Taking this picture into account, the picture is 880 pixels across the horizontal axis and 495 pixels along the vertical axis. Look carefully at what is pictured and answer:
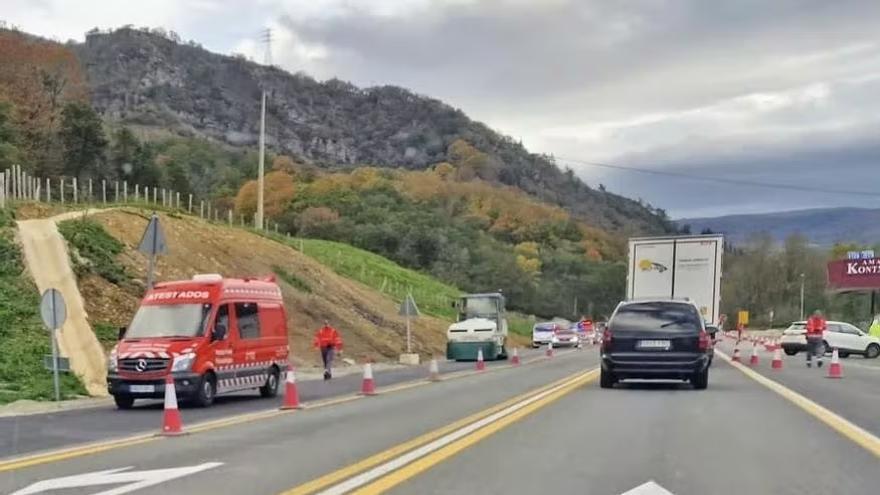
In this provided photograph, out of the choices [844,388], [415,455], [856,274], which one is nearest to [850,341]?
[844,388]

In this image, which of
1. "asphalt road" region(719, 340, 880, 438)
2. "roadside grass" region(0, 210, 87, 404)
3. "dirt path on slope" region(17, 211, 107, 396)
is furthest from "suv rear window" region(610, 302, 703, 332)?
"roadside grass" region(0, 210, 87, 404)

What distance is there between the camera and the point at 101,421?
1683 centimetres

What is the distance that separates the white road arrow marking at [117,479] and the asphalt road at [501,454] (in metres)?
0.03

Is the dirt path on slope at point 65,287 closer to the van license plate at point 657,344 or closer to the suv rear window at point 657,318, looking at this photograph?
the suv rear window at point 657,318

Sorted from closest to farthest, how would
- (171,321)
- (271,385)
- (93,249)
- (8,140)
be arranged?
(171,321) → (271,385) → (93,249) → (8,140)

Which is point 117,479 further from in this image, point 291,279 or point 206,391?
point 291,279

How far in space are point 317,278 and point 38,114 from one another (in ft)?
114

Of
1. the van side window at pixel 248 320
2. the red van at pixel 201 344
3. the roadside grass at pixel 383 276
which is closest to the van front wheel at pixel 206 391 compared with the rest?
the red van at pixel 201 344

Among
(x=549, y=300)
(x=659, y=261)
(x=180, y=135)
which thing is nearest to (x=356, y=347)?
→ (x=659, y=261)

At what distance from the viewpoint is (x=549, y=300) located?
391ft

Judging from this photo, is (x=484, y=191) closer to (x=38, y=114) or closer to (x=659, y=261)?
(x=38, y=114)

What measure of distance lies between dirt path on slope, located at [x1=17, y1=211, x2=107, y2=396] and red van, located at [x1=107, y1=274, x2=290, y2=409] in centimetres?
411

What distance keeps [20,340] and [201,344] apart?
777cm

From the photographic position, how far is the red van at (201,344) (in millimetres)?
19062
